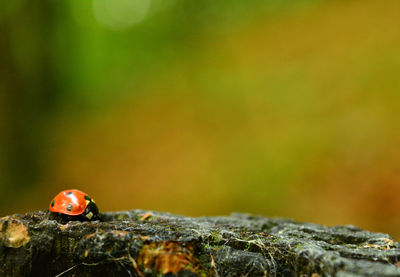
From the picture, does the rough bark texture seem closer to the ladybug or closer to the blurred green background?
the ladybug

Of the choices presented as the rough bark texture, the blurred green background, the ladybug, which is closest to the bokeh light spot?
the blurred green background

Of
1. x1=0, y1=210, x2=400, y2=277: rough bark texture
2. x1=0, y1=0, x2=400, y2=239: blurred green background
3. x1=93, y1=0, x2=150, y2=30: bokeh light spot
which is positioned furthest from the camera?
x1=93, y1=0, x2=150, y2=30: bokeh light spot

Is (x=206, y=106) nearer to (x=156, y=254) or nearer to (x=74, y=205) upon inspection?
(x=74, y=205)

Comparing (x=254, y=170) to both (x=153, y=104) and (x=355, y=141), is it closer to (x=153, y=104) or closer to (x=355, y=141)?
(x=355, y=141)

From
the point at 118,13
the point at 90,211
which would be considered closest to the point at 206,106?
the point at 118,13

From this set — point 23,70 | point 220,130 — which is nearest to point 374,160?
point 220,130

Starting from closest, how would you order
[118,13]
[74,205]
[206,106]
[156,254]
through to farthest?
1. [156,254]
2. [74,205]
3. [206,106]
4. [118,13]

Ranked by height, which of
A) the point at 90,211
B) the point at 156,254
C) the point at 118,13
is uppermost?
the point at 118,13
